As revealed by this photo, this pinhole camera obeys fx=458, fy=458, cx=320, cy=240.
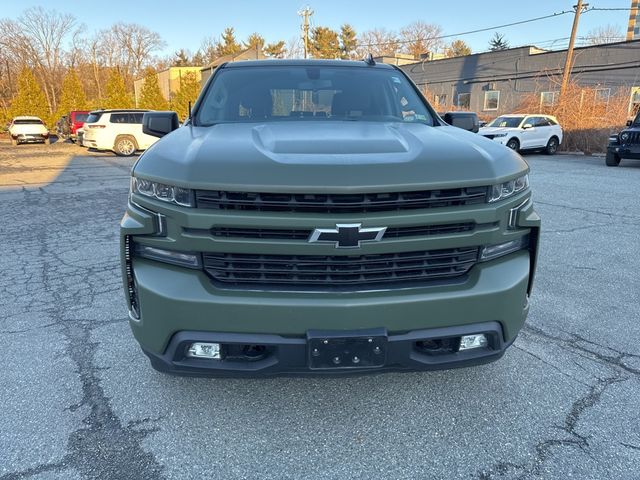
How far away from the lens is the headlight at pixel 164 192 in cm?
199

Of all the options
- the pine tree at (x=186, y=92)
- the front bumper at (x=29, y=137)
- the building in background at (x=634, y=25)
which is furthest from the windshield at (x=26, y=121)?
the building in background at (x=634, y=25)

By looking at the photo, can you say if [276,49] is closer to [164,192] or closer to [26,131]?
A: [26,131]

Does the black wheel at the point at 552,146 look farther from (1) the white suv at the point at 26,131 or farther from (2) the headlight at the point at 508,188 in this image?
(1) the white suv at the point at 26,131

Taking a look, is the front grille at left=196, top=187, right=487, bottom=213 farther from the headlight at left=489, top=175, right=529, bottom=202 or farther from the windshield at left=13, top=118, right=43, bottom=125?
the windshield at left=13, top=118, right=43, bottom=125

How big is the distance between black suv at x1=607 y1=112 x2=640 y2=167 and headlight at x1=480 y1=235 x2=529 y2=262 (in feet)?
45.9

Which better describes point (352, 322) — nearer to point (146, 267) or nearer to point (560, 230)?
point (146, 267)

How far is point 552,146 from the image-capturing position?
19.1 meters

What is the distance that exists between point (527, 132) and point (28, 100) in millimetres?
32740

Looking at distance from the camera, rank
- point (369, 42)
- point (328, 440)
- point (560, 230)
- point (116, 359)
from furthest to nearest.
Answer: point (369, 42) → point (560, 230) → point (116, 359) → point (328, 440)

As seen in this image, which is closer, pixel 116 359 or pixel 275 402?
pixel 275 402

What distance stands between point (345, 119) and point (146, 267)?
5.77 ft

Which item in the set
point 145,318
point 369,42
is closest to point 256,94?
point 145,318

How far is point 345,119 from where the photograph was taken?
10.5 feet

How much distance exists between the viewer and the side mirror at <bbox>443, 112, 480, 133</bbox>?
145 inches
